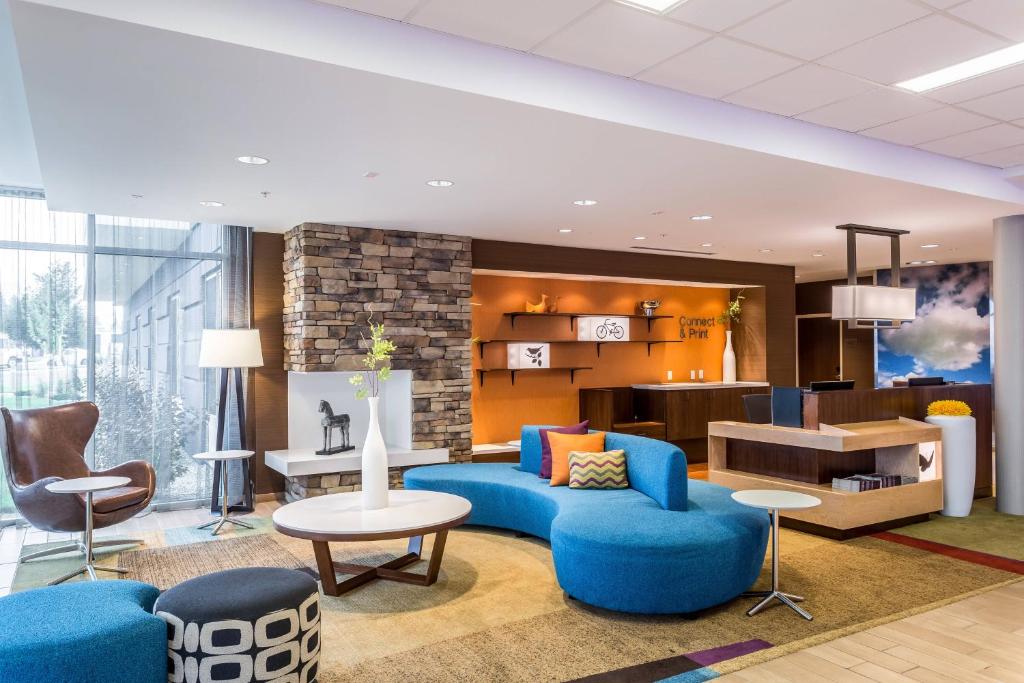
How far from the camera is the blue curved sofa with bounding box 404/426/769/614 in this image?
3.81 metres

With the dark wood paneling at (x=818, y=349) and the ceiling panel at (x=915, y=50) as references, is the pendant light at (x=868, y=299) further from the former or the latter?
the dark wood paneling at (x=818, y=349)

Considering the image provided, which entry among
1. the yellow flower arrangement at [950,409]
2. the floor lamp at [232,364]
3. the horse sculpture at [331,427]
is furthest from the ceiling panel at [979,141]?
the floor lamp at [232,364]

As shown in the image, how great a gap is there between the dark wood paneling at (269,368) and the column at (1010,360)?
651 centimetres

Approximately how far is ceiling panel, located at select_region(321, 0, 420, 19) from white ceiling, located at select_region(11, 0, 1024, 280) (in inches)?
1.6

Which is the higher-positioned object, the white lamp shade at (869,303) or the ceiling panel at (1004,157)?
the ceiling panel at (1004,157)

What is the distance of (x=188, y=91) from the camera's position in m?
3.30

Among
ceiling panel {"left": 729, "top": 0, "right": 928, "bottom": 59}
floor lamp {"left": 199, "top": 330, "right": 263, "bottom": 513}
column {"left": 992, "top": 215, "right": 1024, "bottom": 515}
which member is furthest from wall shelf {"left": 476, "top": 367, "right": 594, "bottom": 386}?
ceiling panel {"left": 729, "top": 0, "right": 928, "bottom": 59}

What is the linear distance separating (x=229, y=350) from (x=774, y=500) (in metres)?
4.51

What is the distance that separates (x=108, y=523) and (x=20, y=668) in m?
2.81

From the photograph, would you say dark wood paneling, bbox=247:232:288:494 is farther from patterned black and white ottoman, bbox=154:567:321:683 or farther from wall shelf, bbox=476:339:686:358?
patterned black and white ottoman, bbox=154:567:321:683

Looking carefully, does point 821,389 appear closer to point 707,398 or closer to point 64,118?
point 707,398

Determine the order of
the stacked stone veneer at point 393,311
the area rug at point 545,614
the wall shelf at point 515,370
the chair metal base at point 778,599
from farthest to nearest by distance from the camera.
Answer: the wall shelf at point 515,370 < the stacked stone veneer at point 393,311 < the chair metal base at point 778,599 < the area rug at point 545,614

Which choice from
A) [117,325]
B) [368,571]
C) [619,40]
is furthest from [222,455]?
[619,40]

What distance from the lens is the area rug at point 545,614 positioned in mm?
3342
